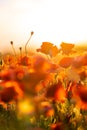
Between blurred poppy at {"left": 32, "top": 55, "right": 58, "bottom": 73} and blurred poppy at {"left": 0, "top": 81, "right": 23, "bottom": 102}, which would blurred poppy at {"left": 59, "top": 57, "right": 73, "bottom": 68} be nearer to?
blurred poppy at {"left": 32, "top": 55, "right": 58, "bottom": 73}

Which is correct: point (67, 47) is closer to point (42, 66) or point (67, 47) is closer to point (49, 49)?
point (49, 49)

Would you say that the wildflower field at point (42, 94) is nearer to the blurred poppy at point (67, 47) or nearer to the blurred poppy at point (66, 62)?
the blurred poppy at point (66, 62)

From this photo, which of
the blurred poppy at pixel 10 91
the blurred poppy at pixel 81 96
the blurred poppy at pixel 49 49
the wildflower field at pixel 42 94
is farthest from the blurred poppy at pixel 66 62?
the blurred poppy at pixel 49 49

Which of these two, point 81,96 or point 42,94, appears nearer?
point 81,96

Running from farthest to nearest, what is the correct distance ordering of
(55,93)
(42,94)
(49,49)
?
1. (49,49)
2. (42,94)
3. (55,93)

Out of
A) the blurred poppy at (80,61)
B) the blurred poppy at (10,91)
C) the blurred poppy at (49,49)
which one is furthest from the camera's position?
the blurred poppy at (49,49)

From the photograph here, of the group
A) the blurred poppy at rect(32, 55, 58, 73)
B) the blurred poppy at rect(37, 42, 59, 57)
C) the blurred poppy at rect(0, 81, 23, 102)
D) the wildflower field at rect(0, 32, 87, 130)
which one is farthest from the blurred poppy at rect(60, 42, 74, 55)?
the blurred poppy at rect(0, 81, 23, 102)

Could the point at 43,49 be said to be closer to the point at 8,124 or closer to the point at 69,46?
the point at 69,46

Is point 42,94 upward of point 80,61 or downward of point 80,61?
downward

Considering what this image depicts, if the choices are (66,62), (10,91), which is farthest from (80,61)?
(10,91)

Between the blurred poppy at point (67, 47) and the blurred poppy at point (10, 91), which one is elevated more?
the blurred poppy at point (67, 47)

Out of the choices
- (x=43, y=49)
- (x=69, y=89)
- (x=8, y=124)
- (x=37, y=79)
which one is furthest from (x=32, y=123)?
(x=43, y=49)
